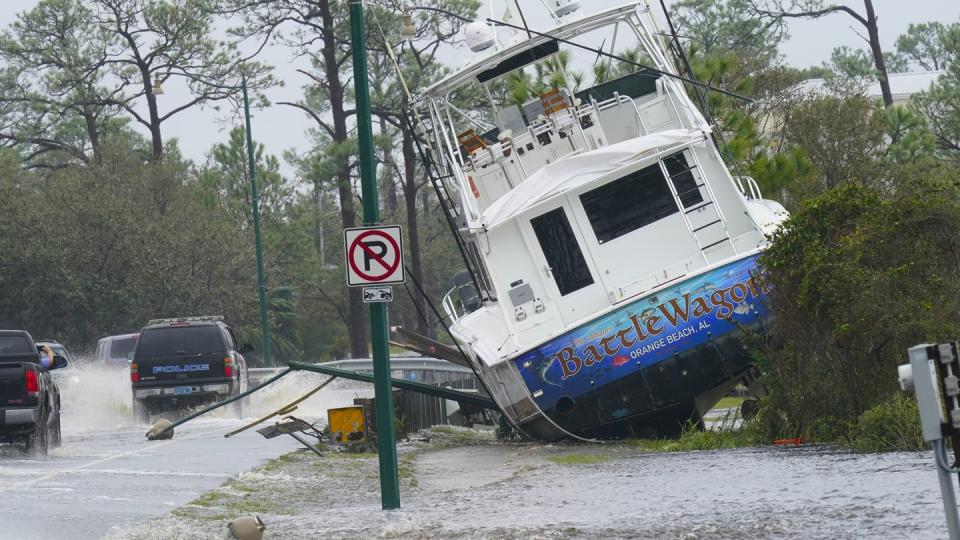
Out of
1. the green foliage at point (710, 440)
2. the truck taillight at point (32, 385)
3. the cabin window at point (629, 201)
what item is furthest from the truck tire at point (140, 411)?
the green foliage at point (710, 440)

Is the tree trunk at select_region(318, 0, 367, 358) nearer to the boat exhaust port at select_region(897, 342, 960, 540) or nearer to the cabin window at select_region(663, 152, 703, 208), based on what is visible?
the cabin window at select_region(663, 152, 703, 208)

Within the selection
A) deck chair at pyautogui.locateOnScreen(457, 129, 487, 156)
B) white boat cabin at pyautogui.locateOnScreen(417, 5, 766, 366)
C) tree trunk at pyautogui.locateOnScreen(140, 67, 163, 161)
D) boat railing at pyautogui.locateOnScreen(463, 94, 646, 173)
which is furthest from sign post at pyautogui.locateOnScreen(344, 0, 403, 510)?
tree trunk at pyautogui.locateOnScreen(140, 67, 163, 161)

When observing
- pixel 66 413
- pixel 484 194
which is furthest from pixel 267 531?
pixel 66 413

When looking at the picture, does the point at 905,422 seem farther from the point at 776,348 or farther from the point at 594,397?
the point at 594,397

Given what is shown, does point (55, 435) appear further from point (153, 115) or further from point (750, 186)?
point (153, 115)

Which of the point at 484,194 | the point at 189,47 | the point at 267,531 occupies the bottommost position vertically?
the point at 267,531

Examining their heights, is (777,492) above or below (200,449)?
below

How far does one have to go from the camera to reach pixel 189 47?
190ft

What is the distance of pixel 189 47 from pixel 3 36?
638 cm

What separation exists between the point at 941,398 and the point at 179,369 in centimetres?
2297

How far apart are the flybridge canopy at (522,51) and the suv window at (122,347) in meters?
15.7

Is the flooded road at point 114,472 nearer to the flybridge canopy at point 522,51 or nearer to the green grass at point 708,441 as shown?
the green grass at point 708,441

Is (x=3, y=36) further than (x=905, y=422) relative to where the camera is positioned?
Yes

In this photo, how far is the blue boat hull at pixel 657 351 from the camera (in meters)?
21.0
